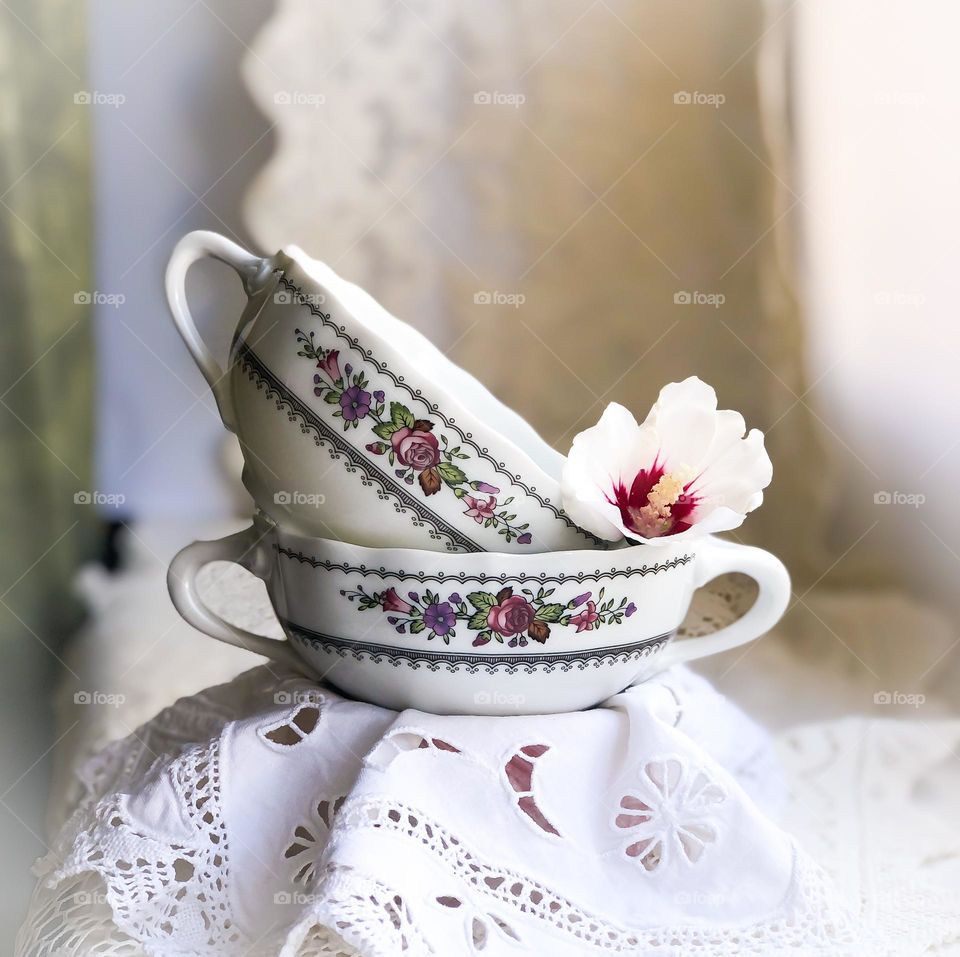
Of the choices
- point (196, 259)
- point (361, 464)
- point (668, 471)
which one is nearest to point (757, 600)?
point (668, 471)

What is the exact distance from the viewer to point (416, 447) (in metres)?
0.42

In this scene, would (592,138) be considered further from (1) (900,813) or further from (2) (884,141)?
(1) (900,813)

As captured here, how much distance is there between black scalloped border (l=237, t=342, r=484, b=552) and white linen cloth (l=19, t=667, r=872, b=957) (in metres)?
0.08

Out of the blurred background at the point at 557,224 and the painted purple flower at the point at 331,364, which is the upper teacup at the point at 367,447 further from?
the blurred background at the point at 557,224

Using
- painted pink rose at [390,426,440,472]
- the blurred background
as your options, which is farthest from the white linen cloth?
the blurred background

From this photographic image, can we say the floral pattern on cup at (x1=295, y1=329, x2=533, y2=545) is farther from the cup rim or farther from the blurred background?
the blurred background

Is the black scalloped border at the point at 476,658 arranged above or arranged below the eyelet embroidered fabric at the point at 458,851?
above

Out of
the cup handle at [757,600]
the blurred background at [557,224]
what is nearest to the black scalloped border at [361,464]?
the cup handle at [757,600]

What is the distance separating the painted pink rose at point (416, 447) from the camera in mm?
420

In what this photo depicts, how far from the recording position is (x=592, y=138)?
4.67 ft

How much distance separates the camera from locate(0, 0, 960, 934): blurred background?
122 cm

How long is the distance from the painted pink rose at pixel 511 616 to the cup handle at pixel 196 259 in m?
0.15

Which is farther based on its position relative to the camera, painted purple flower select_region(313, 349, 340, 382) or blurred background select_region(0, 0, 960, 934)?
blurred background select_region(0, 0, 960, 934)

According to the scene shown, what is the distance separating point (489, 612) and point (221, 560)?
14 centimetres
